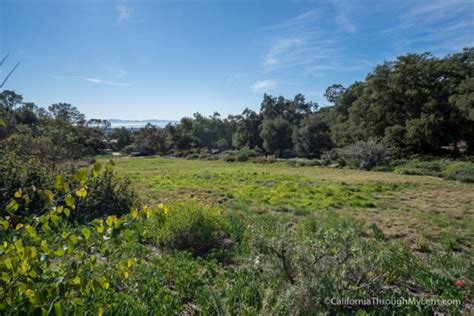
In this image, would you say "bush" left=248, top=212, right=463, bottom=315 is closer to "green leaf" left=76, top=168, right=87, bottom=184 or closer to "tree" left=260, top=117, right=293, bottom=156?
"green leaf" left=76, top=168, right=87, bottom=184

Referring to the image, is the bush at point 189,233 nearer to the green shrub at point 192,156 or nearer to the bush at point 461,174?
the bush at point 461,174

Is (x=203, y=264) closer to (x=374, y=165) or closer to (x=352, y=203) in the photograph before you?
(x=352, y=203)

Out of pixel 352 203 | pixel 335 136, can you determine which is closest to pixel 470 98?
pixel 335 136

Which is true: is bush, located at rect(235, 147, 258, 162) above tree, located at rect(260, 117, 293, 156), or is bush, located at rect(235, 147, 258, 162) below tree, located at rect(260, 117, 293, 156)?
below

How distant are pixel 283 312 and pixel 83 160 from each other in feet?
40.8

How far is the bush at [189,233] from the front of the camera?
4.15 metres

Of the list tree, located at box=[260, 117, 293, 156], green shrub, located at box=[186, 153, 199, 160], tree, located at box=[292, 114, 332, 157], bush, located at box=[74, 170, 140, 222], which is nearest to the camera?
bush, located at box=[74, 170, 140, 222]

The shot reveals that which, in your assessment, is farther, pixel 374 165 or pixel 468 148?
pixel 468 148

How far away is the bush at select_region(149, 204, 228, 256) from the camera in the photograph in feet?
13.6

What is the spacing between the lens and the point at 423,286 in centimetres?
298

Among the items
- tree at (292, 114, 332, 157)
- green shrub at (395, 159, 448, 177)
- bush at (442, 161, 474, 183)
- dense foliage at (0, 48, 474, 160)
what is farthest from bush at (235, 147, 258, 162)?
bush at (442, 161, 474, 183)

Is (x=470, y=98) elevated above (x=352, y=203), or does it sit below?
above

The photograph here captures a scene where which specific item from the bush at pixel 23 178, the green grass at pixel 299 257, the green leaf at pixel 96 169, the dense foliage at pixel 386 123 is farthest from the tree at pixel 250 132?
the green leaf at pixel 96 169

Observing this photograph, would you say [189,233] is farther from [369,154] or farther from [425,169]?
[369,154]
